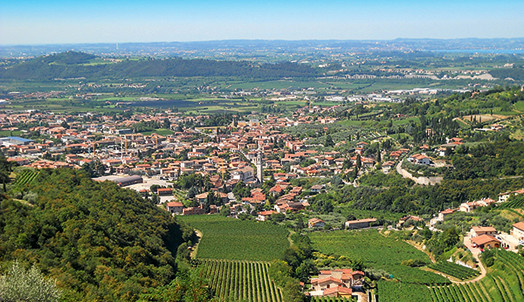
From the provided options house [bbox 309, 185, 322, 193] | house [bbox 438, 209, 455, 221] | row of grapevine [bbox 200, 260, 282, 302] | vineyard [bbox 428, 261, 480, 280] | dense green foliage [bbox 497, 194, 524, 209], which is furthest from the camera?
house [bbox 309, 185, 322, 193]

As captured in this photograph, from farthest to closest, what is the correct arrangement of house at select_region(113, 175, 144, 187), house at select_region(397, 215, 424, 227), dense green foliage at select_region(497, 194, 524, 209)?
house at select_region(113, 175, 144, 187)
house at select_region(397, 215, 424, 227)
dense green foliage at select_region(497, 194, 524, 209)

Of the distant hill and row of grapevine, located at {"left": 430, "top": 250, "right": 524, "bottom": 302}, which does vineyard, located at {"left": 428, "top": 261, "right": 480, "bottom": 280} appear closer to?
row of grapevine, located at {"left": 430, "top": 250, "right": 524, "bottom": 302}

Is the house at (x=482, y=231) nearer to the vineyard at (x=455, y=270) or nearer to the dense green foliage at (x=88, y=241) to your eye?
the vineyard at (x=455, y=270)

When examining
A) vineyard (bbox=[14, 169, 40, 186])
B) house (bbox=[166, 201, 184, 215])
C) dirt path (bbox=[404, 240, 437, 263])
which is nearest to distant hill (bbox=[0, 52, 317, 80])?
house (bbox=[166, 201, 184, 215])

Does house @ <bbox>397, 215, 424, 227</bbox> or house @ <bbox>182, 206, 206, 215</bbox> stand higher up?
house @ <bbox>397, 215, 424, 227</bbox>

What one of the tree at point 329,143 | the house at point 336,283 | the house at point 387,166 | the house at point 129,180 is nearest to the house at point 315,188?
the house at point 387,166

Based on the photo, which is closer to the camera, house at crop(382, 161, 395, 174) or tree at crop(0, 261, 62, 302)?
tree at crop(0, 261, 62, 302)

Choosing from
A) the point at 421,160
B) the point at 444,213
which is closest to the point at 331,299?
the point at 444,213
